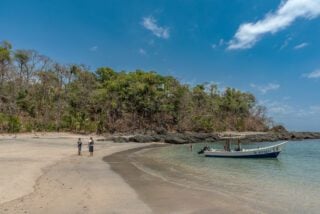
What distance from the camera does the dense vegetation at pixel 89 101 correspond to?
67.6 meters

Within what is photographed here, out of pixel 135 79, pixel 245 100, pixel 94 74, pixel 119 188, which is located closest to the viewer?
pixel 119 188

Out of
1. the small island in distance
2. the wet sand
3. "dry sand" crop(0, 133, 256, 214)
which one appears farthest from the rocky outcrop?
the wet sand

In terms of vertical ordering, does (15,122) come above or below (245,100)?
below

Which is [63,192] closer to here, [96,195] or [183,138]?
[96,195]

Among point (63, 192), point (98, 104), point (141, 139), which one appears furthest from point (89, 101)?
point (63, 192)

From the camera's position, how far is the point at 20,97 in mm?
70312

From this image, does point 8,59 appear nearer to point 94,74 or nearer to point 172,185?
point 94,74

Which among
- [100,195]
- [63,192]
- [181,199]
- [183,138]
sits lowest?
[181,199]

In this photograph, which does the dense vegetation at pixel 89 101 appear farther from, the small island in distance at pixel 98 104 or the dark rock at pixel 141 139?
the dark rock at pixel 141 139

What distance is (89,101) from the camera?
74.2 meters

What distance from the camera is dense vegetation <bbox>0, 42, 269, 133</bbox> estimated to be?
2660 inches

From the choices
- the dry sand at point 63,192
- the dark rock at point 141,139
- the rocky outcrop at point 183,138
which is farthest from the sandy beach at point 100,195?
the dark rock at point 141,139

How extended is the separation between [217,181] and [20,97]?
61753 millimetres

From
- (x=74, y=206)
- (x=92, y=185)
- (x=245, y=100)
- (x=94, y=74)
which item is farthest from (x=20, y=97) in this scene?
(x=245, y=100)
